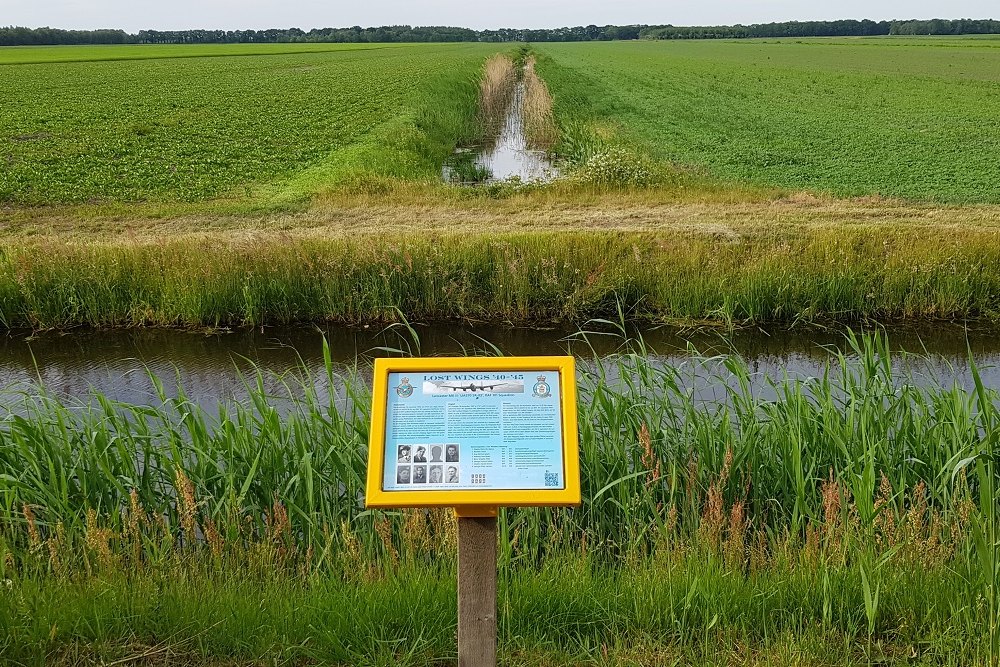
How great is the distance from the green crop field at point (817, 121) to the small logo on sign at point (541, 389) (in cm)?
1318

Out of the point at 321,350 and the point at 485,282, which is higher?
the point at 485,282

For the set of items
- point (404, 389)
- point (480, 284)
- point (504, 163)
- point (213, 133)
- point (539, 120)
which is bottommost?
point (480, 284)

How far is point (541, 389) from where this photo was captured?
251 centimetres

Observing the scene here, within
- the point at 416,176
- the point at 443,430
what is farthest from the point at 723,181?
the point at 443,430

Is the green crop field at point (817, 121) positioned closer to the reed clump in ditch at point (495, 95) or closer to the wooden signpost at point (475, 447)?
the reed clump in ditch at point (495, 95)

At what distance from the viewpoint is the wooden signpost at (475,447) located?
7.70 ft

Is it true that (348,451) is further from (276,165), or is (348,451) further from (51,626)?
(276,165)

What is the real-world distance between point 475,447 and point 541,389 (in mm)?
269

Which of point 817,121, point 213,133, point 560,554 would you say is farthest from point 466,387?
point 817,121

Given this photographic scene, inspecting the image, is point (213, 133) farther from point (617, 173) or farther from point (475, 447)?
point (475, 447)

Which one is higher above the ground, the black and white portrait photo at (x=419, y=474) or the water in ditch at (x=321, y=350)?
the black and white portrait photo at (x=419, y=474)

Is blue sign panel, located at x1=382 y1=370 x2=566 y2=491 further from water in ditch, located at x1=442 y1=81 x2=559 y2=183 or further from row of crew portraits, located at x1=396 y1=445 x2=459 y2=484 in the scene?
water in ditch, located at x1=442 y1=81 x2=559 y2=183

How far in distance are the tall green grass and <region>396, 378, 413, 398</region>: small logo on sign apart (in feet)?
22.2

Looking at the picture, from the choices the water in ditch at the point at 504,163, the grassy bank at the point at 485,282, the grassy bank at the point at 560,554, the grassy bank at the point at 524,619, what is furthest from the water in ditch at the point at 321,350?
the water in ditch at the point at 504,163
